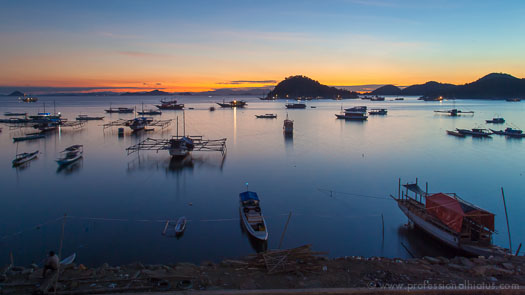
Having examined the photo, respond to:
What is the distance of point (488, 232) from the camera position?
9820mm

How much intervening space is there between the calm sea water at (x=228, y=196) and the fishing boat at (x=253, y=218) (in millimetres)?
476

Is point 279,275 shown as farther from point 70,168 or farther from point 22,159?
point 22,159

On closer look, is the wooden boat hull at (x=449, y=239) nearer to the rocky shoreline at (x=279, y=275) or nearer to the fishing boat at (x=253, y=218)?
the rocky shoreline at (x=279, y=275)

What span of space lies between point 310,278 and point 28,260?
8277mm

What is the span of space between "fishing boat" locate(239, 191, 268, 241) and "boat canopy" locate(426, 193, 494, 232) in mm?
5855

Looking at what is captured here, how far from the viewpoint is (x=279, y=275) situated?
23.5ft

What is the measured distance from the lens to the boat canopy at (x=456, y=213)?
9820mm

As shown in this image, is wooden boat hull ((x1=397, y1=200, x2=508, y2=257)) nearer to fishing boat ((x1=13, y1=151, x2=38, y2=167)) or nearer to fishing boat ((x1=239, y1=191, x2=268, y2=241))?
fishing boat ((x1=239, y1=191, x2=268, y2=241))

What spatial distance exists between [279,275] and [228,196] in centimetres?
876

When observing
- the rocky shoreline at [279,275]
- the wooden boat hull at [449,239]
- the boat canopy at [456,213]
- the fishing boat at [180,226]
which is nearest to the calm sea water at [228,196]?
the fishing boat at [180,226]

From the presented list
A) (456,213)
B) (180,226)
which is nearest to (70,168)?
(180,226)

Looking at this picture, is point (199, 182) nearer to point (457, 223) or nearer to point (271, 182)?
point (271, 182)

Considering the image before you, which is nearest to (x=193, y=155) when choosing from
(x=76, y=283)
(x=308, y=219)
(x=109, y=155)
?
(x=109, y=155)

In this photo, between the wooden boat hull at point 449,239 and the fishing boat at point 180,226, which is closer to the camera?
the wooden boat hull at point 449,239
